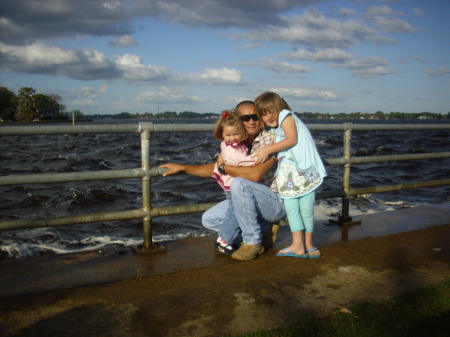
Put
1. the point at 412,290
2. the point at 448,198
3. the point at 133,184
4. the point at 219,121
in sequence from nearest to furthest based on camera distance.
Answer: the point at 412,290 → the point at 219,121 → the point at 448,198 → the point at 133,184

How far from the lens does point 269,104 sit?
325 centimetres

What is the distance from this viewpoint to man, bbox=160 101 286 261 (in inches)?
126

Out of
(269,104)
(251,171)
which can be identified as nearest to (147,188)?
(251,171)

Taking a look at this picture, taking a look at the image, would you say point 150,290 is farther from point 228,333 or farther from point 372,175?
point 372,175

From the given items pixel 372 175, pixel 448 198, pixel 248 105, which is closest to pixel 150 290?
pixel 248 105

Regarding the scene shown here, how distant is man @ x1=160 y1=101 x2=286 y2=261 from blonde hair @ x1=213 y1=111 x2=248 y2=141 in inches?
2.6

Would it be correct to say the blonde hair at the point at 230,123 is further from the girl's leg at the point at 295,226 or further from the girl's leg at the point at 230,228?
the girl's leg at the point at 295,226

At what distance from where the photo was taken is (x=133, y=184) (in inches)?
480

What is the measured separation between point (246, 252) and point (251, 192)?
1.48 ft

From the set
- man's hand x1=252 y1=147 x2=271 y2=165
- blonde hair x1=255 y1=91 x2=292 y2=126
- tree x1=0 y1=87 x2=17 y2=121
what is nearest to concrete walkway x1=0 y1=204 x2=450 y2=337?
man's hand x1=252 y1=147 x2=271 y2=165

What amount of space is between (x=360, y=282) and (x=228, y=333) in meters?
1.10

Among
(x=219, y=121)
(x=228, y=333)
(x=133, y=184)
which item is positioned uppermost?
(x=219, y=121)

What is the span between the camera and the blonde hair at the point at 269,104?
10.7 feet

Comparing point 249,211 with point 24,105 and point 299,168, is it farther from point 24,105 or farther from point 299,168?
point 24,105
